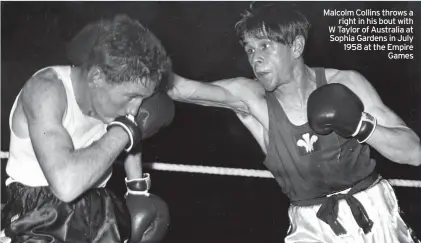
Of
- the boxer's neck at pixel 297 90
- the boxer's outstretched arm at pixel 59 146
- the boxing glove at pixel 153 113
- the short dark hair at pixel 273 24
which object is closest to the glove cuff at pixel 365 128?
the boxer's neck at pixel 297 90

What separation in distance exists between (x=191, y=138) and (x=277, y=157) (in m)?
1.39

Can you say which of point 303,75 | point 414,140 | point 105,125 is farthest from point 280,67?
point 105,125

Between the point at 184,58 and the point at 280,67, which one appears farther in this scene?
the point at 184,58

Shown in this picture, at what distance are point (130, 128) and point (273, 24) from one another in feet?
1.80

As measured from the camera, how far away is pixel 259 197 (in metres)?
2.77

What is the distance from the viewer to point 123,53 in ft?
4.32

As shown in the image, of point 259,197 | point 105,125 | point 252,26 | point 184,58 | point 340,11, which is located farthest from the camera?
point 259,197

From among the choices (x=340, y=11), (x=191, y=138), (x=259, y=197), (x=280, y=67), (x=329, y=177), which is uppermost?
(x=340, y=11)

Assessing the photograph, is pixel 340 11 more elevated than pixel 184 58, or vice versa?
pixel 340 11

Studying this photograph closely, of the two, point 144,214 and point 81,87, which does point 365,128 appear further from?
point 81,87

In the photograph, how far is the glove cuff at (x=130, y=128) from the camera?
49.6 inches

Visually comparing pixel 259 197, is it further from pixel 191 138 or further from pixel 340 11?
pixel 340 11

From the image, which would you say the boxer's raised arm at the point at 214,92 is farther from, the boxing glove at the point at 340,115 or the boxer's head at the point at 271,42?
the boxing glove at the point at 340,115

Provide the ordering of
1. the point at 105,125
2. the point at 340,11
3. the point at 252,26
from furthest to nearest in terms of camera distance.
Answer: the point at 340,11 < the point at 252,26 < the point at 105,125
